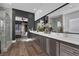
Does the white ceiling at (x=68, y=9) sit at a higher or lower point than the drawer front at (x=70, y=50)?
higher

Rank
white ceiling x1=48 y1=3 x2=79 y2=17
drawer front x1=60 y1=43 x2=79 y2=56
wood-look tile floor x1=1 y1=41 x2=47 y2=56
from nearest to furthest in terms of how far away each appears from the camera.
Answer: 1. drawer front x1=60 y1=43 x2=79 y2=56
2. white ceiling x1=48 y1=3 x2=79 y2=17
3. wood-look tile floor x1=1 y1=41 x2=47 y2=56

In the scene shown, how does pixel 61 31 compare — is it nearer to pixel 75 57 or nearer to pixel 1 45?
pixel 75 57

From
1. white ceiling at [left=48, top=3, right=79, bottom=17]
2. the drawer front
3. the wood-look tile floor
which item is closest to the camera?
the drawer front

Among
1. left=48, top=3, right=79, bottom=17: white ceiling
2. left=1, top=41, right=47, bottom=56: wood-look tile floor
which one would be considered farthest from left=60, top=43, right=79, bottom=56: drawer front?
left=1, top=41, right=47, bottom=56: wood-look tile floor

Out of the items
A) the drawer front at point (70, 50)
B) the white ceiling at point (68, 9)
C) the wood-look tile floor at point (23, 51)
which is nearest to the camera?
the drawer front at point (70, 50)

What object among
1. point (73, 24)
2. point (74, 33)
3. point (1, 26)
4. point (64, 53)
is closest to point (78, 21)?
point (73, 24)

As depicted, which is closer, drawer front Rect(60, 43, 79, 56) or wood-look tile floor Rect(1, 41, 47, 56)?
drawer front Rect(60, 43, 79, 56)

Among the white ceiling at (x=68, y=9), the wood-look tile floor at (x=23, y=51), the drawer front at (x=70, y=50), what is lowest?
the wood-look tile floor at (x=23, y=51)

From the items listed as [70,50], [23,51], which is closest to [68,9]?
[70,50]

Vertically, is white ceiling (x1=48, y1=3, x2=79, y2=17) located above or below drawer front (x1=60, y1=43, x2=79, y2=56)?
above

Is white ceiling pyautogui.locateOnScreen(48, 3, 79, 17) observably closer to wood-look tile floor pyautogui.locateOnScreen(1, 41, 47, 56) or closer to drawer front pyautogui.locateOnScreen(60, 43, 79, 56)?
drawer front pyautogui.locateOnScreen(60, 43, 79, 56)

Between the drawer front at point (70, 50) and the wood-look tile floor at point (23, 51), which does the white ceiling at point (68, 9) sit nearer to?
the drawer front at point (70, 50)

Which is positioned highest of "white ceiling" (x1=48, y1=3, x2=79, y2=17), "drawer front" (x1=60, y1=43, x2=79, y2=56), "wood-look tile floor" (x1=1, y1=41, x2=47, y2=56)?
"white ceiling" (x1=48, y1=3, x2=79, y2=17)

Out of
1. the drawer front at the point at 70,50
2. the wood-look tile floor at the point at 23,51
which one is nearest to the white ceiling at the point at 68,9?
the drawer front at the point at 70,50
